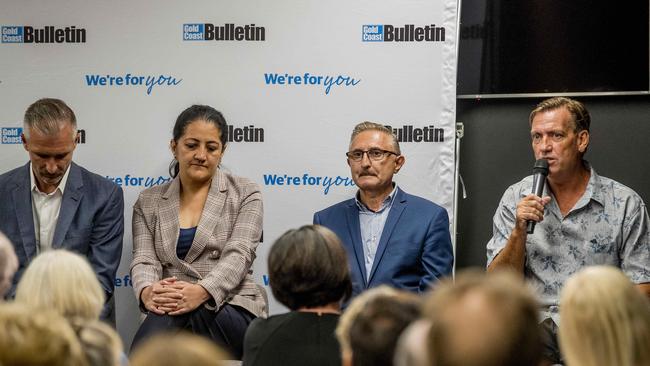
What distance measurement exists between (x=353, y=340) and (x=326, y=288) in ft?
2.62

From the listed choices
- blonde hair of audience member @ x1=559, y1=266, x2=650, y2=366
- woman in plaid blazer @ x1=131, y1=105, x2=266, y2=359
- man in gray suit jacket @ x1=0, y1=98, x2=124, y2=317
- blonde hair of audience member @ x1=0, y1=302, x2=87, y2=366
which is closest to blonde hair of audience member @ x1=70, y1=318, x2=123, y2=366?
blonde hair of audience member @ x1=0, y1=302, x2=87, y2=366

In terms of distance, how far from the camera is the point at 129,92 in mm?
5051

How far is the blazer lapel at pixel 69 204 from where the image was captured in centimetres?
447

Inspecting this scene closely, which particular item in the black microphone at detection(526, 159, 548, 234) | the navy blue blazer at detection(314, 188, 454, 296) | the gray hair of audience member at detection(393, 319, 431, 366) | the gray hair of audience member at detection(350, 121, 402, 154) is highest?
the gray hair of audience member at detection(350, 121, 402, 154)

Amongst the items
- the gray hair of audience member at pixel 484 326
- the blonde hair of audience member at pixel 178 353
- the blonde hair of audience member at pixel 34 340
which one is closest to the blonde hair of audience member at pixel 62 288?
the blonde hair of audience member at pixel 34 340

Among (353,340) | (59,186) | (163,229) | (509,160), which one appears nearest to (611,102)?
(509,160)

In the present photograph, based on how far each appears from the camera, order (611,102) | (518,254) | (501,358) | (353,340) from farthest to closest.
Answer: (611,102) → (518,254) → (353,340) → (501,358)

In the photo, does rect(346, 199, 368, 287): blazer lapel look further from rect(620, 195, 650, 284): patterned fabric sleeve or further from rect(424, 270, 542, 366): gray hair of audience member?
rect(424, 270, 542, 366): gray hair of audience member

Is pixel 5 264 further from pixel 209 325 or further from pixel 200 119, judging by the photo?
pixel 200 119

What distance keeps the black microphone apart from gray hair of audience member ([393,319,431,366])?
7.94ft

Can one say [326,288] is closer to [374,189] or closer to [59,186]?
[374,189]

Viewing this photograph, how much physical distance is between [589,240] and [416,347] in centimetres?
274

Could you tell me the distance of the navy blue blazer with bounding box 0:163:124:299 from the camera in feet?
14.7

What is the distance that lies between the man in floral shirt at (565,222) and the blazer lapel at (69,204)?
78.9 inches
